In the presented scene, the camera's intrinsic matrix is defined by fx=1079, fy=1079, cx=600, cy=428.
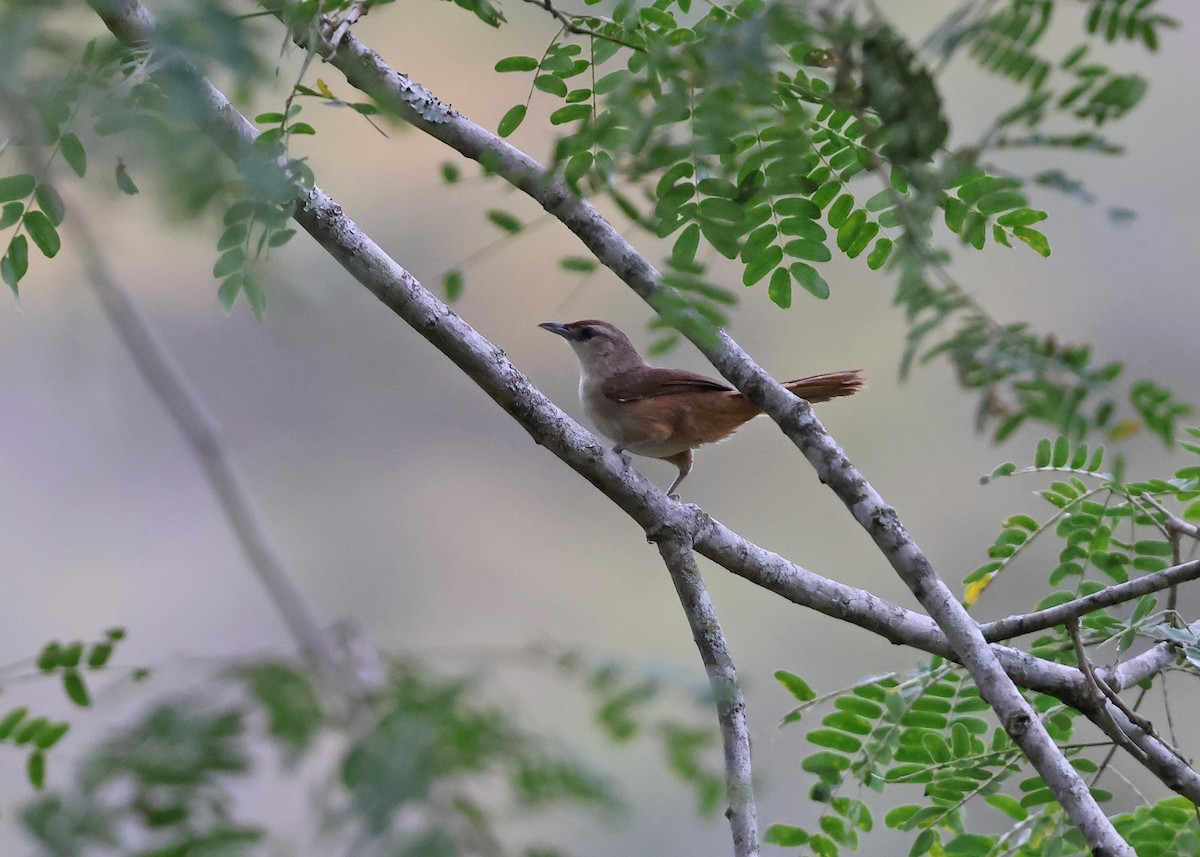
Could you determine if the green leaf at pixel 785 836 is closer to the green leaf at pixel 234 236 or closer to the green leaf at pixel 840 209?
the green leaf at pixel 840 209

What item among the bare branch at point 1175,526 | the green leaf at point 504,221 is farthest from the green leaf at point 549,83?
the bare branch at point 1175,526

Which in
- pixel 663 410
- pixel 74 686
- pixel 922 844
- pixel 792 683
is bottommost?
pixel 922 844

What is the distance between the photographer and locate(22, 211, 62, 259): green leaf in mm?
1765

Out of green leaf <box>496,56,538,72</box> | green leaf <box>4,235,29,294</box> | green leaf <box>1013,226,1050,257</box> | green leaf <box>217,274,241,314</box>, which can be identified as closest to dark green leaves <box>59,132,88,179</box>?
green leaf <box>217,274,241,314</box>

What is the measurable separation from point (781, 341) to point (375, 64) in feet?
18.3

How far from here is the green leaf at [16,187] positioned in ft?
5.81

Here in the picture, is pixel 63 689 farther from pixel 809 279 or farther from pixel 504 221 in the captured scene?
pixel 809 279

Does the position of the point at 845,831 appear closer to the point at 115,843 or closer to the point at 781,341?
the point at 115,843

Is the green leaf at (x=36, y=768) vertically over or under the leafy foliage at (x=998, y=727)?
over

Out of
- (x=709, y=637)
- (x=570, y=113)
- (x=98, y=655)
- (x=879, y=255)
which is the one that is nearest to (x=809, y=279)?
(x=879, y=255)

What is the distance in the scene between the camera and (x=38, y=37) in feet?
3.06

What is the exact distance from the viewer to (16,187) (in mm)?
1780

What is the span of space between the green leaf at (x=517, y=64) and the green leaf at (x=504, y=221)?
754mm

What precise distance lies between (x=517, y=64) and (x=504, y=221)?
0.79 metres
